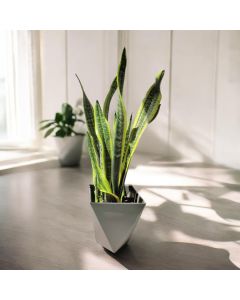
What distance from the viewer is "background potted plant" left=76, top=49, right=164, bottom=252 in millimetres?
1597

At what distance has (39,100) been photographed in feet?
15.5

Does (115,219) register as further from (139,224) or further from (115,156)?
(139,224)

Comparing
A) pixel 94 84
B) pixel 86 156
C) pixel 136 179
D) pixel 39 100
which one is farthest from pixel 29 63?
pixel 136 179

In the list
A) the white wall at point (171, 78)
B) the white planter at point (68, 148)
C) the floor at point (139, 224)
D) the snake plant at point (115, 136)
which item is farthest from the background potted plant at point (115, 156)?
the white wall at point (171, 78)

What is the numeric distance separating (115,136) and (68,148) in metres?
2.27

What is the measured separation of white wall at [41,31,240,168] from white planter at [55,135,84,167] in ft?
2.79

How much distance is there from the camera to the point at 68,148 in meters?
3.81

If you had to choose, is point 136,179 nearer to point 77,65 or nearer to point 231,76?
point 231,76

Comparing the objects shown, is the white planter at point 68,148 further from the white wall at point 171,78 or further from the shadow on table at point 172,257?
A: the shadow on table at point 172,257

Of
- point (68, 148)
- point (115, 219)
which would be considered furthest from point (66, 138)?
point (115, 219)

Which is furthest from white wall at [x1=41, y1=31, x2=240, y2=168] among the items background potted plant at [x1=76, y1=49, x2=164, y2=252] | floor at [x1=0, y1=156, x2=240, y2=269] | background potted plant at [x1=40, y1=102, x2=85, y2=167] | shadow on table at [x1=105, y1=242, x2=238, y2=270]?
background potted plant at [x1=76, y1=49, x2=164, y2=252]

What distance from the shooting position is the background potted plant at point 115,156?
160 centimetres

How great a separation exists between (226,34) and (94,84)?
156cm

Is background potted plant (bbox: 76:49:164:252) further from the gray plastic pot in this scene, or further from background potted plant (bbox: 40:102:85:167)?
background potted plant (bbox: 40:102:85:167)
